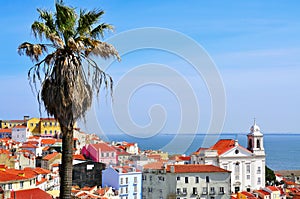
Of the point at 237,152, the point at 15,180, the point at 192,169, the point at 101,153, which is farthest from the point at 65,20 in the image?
the point at 237,152

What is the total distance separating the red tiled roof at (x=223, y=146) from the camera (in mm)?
66225

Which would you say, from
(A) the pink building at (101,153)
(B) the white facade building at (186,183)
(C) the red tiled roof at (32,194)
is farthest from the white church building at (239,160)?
(C) the red tiled roof at (32,194)

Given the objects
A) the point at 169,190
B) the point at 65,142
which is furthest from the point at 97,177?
the point at 65,142

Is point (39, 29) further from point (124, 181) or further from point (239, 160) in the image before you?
point (239, 160)

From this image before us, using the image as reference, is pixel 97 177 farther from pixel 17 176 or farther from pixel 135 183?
pixel 17 176

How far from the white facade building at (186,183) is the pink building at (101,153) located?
1248 cm

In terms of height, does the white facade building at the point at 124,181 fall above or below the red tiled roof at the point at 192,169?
below

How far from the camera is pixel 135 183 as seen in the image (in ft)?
156

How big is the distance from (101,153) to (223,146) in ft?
57.3

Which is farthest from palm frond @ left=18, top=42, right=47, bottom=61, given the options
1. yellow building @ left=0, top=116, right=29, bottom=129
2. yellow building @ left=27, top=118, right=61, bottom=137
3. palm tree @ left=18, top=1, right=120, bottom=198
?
yellow building @ left=0, top=116, right=29, bottom=129

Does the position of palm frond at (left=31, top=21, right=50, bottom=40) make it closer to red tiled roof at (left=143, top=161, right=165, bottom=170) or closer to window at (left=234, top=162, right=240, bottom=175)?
red tiled roof at (left=143, top=161, right=165, bottom=170)

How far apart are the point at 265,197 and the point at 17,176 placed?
3127 centimetres

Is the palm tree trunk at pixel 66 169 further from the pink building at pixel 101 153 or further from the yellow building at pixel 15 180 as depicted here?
the pink building at pixel 101 153

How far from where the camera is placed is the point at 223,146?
67875 mm
